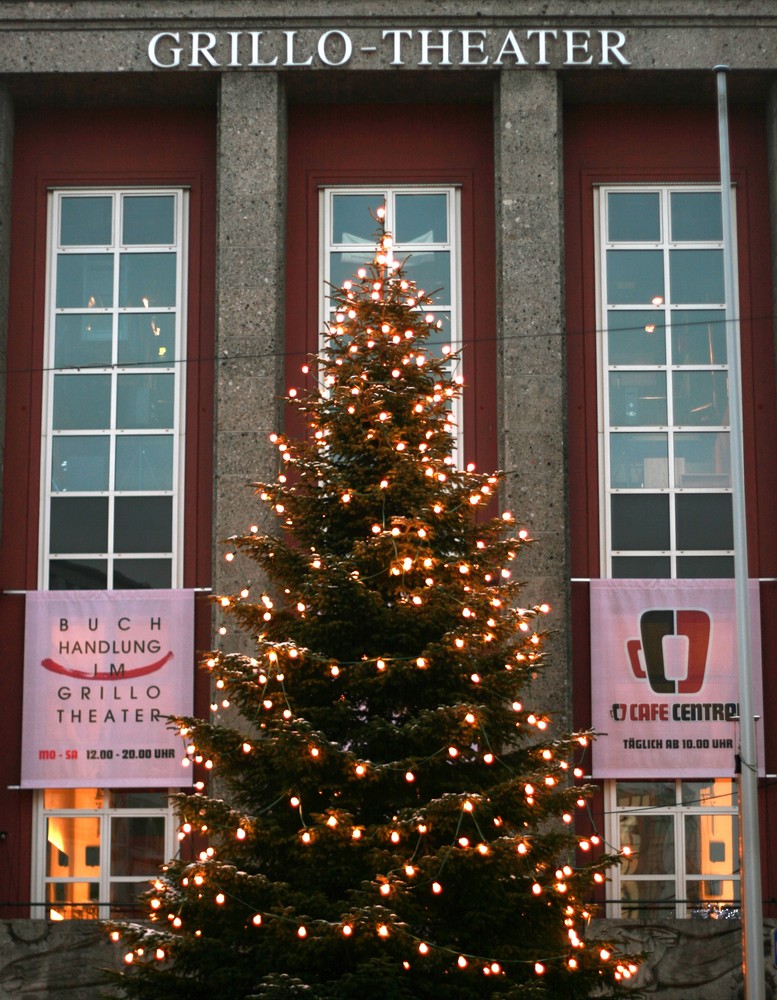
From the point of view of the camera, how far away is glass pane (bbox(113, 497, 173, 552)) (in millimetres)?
23016

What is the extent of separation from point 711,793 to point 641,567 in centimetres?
327

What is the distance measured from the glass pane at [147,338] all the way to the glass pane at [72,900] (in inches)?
294

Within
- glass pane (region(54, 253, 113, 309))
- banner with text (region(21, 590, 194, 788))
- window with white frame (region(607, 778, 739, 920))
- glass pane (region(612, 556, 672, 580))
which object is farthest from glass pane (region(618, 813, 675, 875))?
glass pane (region(54, 253, 113, 309))

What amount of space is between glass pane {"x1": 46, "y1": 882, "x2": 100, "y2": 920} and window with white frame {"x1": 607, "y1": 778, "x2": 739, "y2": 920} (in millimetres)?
7025

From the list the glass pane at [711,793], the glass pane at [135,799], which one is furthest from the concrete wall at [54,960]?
the glass pane at [711,793]

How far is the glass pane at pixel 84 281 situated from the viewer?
78.0 feet

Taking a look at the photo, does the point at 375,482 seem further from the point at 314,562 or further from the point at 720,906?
the point at 720,906

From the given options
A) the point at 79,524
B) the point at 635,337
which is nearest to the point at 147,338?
the point at 79,524

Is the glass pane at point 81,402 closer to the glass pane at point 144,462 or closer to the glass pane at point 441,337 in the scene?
the glass pane at point 144,462

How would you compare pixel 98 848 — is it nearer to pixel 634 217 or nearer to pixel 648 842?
pixel 648 842

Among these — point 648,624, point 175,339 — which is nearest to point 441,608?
point 648,624

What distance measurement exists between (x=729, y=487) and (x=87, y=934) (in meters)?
10.7

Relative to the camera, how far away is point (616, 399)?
76.5ft

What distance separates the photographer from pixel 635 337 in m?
23.5
